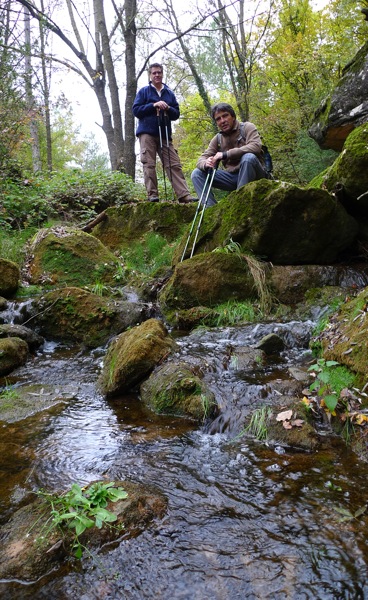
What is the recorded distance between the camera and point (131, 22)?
11.5m

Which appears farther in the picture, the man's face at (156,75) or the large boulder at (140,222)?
the large boulder at (140,222)

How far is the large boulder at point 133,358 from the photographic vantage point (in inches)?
154

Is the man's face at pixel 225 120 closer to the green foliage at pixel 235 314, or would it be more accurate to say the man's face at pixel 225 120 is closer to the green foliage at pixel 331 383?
the green foliage at pixel 235 314

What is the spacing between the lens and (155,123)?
26.2 ft

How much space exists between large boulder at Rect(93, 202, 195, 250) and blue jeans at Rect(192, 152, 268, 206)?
1389 millimetres

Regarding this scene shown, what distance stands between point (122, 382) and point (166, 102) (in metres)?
6.04

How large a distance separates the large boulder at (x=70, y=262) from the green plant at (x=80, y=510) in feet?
18.5

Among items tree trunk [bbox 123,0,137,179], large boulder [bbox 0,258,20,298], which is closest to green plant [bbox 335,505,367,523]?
large boulder [bbox 0,258,20,298]

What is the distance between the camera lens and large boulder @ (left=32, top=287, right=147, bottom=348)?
572 centimetres

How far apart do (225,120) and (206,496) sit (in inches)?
229

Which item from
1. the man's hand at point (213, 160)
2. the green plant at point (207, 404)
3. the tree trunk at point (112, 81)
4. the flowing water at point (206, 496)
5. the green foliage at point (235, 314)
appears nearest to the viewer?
the flowing water at point (206, 496)

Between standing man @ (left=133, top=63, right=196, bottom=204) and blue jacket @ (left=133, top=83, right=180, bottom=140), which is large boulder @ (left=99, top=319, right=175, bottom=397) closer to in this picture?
standing man @ (left=133, top=63, right=196, bottom=204)

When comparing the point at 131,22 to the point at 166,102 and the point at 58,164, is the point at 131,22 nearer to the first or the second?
the point at 166,102

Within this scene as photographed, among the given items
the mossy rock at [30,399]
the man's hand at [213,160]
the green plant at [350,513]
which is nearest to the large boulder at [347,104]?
the man's hand at [213,160]
